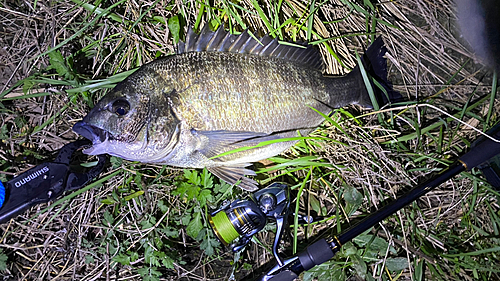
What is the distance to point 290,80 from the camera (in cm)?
223

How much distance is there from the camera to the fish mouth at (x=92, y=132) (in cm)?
196

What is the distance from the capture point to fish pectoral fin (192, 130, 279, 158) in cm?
208

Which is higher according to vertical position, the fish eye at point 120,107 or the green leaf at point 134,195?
the fish eye at point 120,107

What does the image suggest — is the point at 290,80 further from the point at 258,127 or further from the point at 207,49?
the point at 207,49

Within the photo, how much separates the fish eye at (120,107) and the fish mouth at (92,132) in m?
0.15

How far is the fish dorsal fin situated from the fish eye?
0.59m

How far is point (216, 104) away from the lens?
2.08 meters

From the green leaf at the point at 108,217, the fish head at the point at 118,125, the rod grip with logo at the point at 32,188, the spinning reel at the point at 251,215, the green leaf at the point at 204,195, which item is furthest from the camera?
the green leaf at the point at 108,217

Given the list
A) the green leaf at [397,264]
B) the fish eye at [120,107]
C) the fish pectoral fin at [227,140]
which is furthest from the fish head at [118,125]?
the green leaf at [397,264]

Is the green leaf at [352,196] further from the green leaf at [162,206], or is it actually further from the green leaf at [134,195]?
the green leaf at [134,195]

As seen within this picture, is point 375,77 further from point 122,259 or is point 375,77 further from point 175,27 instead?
point 122,259

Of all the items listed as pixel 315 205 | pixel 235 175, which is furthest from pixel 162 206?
pixel 315 205

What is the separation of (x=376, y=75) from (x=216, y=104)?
4.51 ft

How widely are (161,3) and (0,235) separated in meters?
2.43
